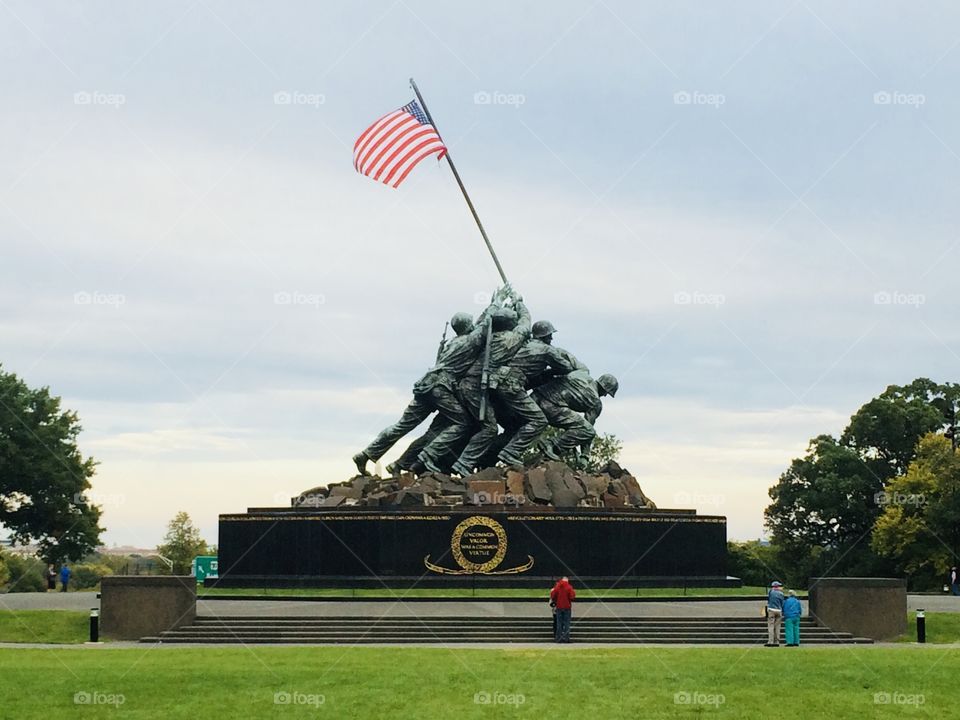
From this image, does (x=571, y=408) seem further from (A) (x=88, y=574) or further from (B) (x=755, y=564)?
(A) (x=88, y=574)

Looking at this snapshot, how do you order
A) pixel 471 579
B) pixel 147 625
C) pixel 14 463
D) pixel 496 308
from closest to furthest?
1. pixel 147 625
2. pixel 471 579
3. pixel 496 308
4. pixel 14 463

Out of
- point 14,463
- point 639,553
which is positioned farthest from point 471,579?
point 14,463

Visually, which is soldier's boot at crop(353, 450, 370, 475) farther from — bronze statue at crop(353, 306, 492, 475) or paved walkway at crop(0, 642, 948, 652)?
paved walkway at crop(0, 642, 948, 652)

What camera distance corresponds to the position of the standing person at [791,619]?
904 inches

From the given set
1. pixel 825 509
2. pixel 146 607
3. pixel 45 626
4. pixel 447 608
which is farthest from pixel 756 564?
pixel 45 626

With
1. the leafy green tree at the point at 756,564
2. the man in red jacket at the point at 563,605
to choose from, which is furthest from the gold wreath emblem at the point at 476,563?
the leafy green tree at the point at 756,564

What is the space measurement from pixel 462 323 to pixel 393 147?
629cm

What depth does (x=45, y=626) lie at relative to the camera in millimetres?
24828

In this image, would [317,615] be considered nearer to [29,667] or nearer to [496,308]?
[29,667]

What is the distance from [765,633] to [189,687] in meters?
11.9

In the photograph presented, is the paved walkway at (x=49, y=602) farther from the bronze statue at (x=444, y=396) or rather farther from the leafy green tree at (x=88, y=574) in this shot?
the leafy green tree at (x=88, y=574)

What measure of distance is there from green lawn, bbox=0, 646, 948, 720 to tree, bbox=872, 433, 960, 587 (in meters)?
30.0

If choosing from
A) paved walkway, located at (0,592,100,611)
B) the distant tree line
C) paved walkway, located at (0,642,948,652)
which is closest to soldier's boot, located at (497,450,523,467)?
paved walkway, located at (0,592,100,611)

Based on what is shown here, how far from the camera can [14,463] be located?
4953 centimetres
